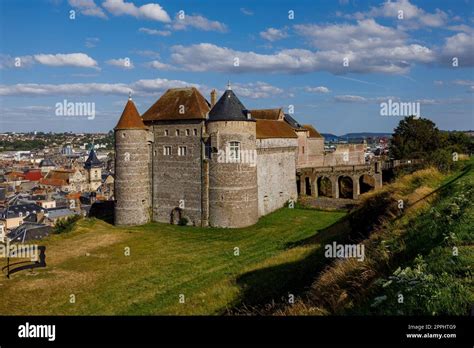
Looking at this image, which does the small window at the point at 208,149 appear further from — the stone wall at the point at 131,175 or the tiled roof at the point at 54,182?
the tiled roof at the point at 54,182

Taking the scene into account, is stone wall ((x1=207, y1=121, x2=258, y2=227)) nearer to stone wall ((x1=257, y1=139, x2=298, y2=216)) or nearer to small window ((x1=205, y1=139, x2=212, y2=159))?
small window ((x1=205, y1=139, x2=212, y2=159))

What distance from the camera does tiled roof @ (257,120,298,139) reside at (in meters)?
34.4

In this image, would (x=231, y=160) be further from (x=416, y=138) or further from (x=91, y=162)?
(x=91, y=162)

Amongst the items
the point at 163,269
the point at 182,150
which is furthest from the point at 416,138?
the point at 163,269

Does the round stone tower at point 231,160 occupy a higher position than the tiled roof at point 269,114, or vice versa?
the tiled roof at point 269,114

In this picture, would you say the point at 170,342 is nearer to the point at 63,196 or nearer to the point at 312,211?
the point at 312,211

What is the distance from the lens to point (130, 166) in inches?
1291

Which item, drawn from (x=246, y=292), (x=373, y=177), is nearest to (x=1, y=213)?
(x=373, y=177)

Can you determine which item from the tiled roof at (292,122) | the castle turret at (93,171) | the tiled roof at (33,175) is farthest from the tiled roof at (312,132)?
the tiled roof at (33,175)

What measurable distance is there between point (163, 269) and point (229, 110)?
13155 mm

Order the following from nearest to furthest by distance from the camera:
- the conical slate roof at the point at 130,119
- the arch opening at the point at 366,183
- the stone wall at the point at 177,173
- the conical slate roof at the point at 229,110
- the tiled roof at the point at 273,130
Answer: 1. the conical slate roof at the point at 229,110
2. the stone wall at the point at 177,173
3. the conical slate roof at the point at 130,119
4. the tiled roof at the point at 273,130
5. the arch opening at the point at 366,183

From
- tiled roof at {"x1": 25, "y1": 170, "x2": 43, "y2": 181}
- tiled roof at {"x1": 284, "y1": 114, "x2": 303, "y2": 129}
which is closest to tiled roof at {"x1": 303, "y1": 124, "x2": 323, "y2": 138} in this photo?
tiled roof at {"x1": 284, "y1": 114, "x2": 303, "y2": 129}

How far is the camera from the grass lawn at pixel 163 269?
593 inches

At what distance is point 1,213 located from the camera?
6500cm
